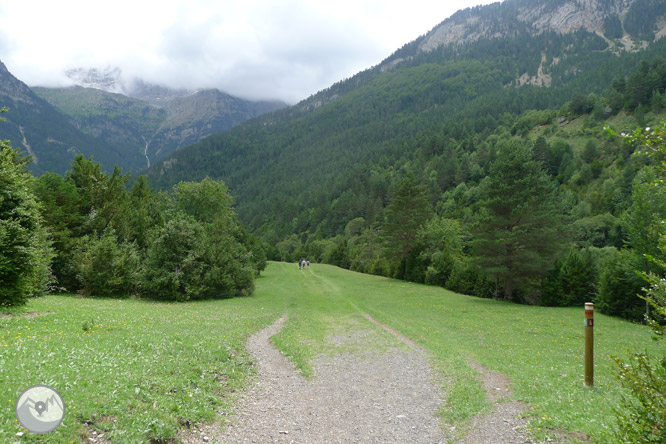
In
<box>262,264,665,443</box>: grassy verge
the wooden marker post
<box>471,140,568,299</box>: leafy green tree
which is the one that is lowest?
<box>262,264,665,443</box>: grassy verge

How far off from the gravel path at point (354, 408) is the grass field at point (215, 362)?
0.51 metres

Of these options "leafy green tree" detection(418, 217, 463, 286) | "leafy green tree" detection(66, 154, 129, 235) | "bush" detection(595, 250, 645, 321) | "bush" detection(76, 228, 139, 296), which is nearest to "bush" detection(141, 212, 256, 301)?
"bush" detection(76, 228, 139, 296)

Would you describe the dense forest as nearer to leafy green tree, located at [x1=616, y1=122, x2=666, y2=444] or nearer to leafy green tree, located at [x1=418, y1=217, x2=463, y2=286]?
leafy green tree, located at [x1=418, y1=217, x2=463, y2=286]

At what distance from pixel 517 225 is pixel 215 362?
39.6 m

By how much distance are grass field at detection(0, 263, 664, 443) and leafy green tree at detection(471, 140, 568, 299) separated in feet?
42.5

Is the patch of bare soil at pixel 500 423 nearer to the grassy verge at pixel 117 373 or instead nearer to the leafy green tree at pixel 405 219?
the grassy verge at pixel 117 373

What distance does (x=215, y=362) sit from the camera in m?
13.1

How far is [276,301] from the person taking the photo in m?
39.8

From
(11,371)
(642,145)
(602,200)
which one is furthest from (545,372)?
(602,200)

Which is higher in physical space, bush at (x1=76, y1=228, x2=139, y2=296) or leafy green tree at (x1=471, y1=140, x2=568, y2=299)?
leafy green tree at (x1=471, y1=140, x2=568, y2=299)

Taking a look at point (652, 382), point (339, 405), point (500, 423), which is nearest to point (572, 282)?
point (500, 423)

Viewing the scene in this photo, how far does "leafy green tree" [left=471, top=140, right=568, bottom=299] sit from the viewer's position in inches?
1623

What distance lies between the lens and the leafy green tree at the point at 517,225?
1623 inches

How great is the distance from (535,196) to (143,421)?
45.3 meters
